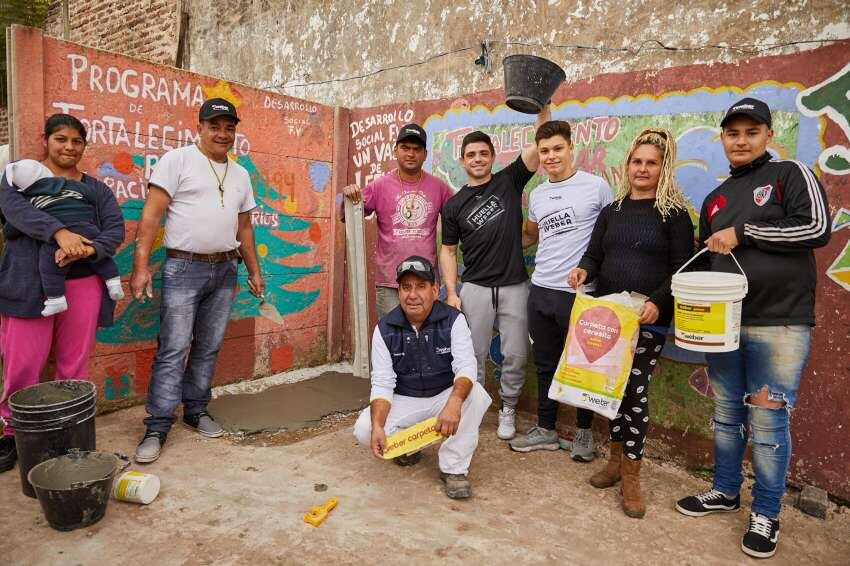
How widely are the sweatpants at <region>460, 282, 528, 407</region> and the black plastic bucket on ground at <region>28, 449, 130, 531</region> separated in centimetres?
218

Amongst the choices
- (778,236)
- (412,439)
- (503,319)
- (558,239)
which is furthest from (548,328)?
(778,236)

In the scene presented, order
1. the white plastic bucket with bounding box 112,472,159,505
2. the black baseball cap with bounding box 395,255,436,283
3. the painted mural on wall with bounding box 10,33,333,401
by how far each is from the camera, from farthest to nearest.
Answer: the painted mural on wall with bounding box 10,33,333,401 < the black baseball cap with bounding box 395,255,436,283 < the white plastic bucket with bounding box 112,472,159,505

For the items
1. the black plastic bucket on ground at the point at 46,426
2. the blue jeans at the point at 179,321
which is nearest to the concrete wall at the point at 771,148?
the blue jeans at the point at 179,321

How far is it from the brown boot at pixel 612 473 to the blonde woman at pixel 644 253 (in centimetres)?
20

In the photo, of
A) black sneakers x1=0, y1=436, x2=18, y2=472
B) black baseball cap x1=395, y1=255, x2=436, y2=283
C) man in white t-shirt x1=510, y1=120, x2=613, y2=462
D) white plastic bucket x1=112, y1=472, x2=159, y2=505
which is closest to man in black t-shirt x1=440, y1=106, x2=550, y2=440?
man in white t-shirt x1=510, y1=120, x2=613, y2=462

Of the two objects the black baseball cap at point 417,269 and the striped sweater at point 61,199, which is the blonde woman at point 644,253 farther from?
the striped sweater at point 61,199

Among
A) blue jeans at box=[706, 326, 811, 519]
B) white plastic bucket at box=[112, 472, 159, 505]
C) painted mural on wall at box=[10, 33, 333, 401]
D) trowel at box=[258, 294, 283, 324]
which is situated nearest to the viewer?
blue jeans at box=[706, 326, 811, 519]

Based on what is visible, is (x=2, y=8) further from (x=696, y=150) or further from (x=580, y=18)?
(x=696, y=150)

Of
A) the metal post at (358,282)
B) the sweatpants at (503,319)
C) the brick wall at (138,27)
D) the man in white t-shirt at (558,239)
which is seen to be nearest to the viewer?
the man in white t-shirt at (558,239)

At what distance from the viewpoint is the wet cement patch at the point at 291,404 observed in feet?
13.4

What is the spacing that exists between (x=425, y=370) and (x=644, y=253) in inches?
53.0

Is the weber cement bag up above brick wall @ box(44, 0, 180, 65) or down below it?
below

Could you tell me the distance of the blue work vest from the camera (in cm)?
311

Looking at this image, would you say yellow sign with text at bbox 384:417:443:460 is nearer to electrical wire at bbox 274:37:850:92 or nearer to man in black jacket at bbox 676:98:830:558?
man in black jacket at bbox 676:98:830:558
